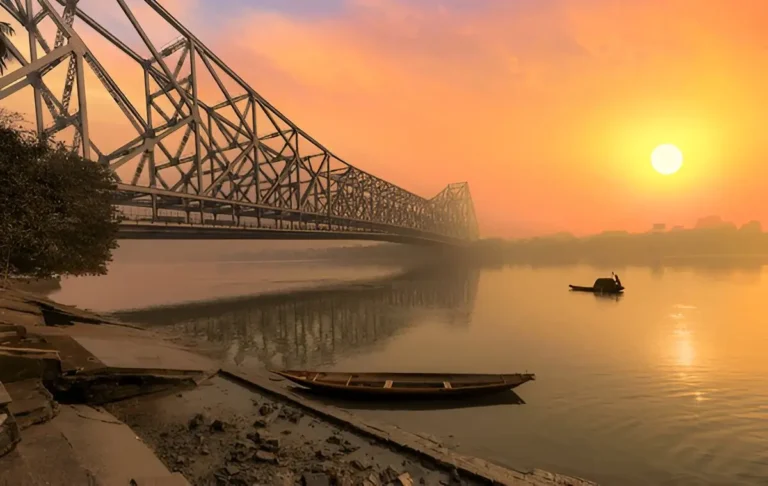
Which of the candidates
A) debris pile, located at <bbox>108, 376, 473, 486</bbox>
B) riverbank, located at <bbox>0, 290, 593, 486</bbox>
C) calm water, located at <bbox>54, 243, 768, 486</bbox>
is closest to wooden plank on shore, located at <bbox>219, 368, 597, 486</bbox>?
riverbank, located at <bbox>0, 290, 593, 486</bbox>

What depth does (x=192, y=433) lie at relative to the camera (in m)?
11.5

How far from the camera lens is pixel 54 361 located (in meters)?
→ 11.1

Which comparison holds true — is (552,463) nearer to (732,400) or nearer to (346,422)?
(346,422)

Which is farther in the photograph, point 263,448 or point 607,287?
point 607,287

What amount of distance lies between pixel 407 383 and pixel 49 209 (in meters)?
20.8

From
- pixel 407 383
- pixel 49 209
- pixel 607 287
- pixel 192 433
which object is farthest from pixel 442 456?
pixel 607 287

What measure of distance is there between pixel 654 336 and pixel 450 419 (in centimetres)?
2394

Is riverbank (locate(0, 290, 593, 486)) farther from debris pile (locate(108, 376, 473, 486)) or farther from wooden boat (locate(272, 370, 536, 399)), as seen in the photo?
wooden boat (locate(272, 370, 536, 399))

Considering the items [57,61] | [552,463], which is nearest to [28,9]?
[57,61]

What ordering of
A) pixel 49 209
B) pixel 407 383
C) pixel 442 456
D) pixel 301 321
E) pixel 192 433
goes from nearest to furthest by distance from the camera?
pixel 442 456
pixel 192 433
pixel 407 383
pixel 49 209
pixel 301 321

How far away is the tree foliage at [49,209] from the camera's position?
61.0ft

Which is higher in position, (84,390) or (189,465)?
(84,390)

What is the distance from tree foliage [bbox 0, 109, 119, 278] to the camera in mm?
18594

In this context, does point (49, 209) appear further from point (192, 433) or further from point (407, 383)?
point (407, 383)
